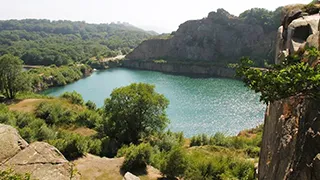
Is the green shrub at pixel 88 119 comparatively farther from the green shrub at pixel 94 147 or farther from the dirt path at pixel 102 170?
the dirt path at pixel 102 170

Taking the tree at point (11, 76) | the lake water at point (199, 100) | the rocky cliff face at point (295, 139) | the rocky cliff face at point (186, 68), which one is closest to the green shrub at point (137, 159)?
the rocky cliff face at point (295, 139)

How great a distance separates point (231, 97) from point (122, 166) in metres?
48.1

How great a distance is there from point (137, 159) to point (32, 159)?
45.7 feet

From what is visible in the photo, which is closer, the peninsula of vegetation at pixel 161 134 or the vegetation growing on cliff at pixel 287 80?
the vegetation growing on cliff at pixel 287 80

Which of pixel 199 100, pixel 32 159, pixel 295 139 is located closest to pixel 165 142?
pixel 32 159

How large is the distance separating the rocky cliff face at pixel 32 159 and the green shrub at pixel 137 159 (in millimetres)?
12598

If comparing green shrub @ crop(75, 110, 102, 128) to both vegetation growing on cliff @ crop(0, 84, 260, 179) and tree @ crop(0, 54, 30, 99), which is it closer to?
vegetation growing on cliff @ crop(0, 84, 260, 179)

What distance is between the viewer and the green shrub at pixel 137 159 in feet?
81.4

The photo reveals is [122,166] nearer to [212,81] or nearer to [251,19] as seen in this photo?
[212,81]

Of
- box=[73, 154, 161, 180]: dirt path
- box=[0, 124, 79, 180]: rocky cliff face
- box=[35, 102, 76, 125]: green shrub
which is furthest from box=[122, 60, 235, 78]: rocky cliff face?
box=[0, 124, 79, 180]: rocky cliff face

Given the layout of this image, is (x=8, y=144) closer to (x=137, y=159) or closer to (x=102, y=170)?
(x=102, y=170)

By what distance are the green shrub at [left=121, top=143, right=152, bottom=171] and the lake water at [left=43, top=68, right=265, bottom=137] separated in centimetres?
2046

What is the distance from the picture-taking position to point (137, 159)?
2519 centimetres

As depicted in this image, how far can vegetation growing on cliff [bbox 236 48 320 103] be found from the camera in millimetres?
9609
